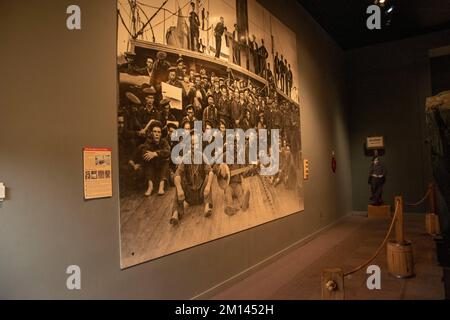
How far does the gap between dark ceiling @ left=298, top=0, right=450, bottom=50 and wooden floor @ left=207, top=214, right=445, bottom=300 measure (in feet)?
15.9

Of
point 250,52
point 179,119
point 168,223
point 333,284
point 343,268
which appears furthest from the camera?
point 250,52

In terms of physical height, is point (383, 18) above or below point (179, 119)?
above

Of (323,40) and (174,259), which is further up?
(323,40)

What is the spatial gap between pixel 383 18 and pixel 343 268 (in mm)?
5916

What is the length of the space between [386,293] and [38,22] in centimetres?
423

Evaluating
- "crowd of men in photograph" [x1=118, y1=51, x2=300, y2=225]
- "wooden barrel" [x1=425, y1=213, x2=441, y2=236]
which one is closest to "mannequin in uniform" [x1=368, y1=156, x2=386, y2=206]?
"wooden barrel" [x1=425, y1=213, x2=441, y2=236]

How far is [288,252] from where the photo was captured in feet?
17.7

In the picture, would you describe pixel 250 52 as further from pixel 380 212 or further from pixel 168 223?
pixel 380 212

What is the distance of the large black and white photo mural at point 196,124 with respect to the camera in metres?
2.82

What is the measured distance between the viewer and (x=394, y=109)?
29.9 feet

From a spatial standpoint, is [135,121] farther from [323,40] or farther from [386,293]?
[323,40]

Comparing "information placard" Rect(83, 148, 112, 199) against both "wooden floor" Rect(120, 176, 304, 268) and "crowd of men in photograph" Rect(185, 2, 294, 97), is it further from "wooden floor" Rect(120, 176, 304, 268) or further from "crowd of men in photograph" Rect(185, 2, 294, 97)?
"crowd of men in photograph" Rect(185, 2, 294, 97)

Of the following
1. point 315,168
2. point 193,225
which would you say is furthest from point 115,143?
point 315,168

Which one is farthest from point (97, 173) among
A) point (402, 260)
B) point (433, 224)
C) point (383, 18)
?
point (383, 18)
